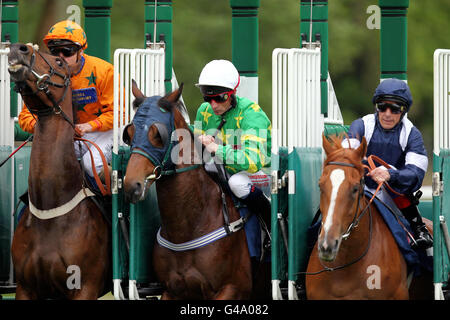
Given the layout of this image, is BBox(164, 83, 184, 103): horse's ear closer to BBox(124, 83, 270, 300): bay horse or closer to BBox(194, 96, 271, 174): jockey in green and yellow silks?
BBox(124, 83, 270, 300): bay horse

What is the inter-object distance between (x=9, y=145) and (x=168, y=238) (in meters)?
1.73

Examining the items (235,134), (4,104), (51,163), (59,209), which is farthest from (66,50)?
(235,134)

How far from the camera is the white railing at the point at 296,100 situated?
8109 millimetres

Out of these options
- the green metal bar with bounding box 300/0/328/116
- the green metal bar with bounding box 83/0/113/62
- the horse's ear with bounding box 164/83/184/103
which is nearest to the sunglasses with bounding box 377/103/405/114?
the horse's ear with bounding box 164/83/184/103

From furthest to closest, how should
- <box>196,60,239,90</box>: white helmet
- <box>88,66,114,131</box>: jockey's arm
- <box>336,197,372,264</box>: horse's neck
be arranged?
<box>88,66,114,131</box>: jockey's arm < <box>196,60,239,90</box>: white helmet < <box>336,197,372,264</box>: horse's neck

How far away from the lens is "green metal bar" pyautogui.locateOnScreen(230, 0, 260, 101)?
13164 mm

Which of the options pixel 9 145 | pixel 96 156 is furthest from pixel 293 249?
pixel 9 145

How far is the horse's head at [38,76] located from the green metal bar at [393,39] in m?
5.58

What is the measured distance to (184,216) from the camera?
26.6 ft

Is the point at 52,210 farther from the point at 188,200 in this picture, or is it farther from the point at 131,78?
the point at 131,78

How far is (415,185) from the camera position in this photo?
8109mm

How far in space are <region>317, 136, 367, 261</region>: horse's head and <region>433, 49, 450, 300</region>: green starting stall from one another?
2.30 ft

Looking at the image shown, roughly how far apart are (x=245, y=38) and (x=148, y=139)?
5.71 meters
